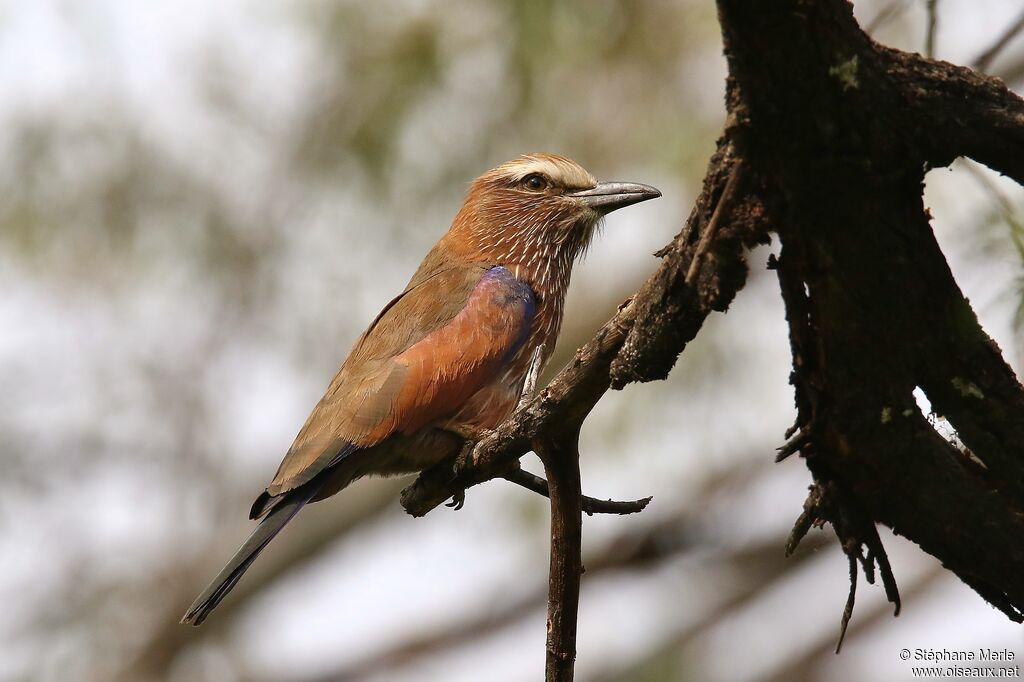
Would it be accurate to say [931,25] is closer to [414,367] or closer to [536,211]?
[414,367]

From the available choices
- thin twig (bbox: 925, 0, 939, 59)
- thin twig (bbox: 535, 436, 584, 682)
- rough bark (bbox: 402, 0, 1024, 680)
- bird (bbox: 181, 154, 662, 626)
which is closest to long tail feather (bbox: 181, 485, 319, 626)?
bird (bbox: 181, 154, 662, 626)

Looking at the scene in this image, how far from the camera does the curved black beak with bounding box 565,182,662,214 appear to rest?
5.75 meters

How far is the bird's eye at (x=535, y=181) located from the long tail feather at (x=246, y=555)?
238 cm

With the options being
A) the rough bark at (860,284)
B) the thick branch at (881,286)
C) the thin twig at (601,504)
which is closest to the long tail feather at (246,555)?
the thin twig at (601,504)

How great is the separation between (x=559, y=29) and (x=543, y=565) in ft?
13.5

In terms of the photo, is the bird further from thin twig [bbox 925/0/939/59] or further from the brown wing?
thin twig [bbox 925/0/939/59]

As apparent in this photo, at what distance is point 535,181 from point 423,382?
1952 millimetres

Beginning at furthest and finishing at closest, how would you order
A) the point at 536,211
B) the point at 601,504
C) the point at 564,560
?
the point at 536,211 → the point at 601,504 → the point at 564,560

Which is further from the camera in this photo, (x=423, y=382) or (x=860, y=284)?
(x=423, y=382)

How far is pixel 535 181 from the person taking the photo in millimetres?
6289

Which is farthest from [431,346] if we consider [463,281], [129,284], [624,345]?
[129,284]

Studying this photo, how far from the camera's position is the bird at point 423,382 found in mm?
4547

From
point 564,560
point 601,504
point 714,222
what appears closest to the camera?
point 714,222

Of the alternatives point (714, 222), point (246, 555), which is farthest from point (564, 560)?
point (246, 555)
